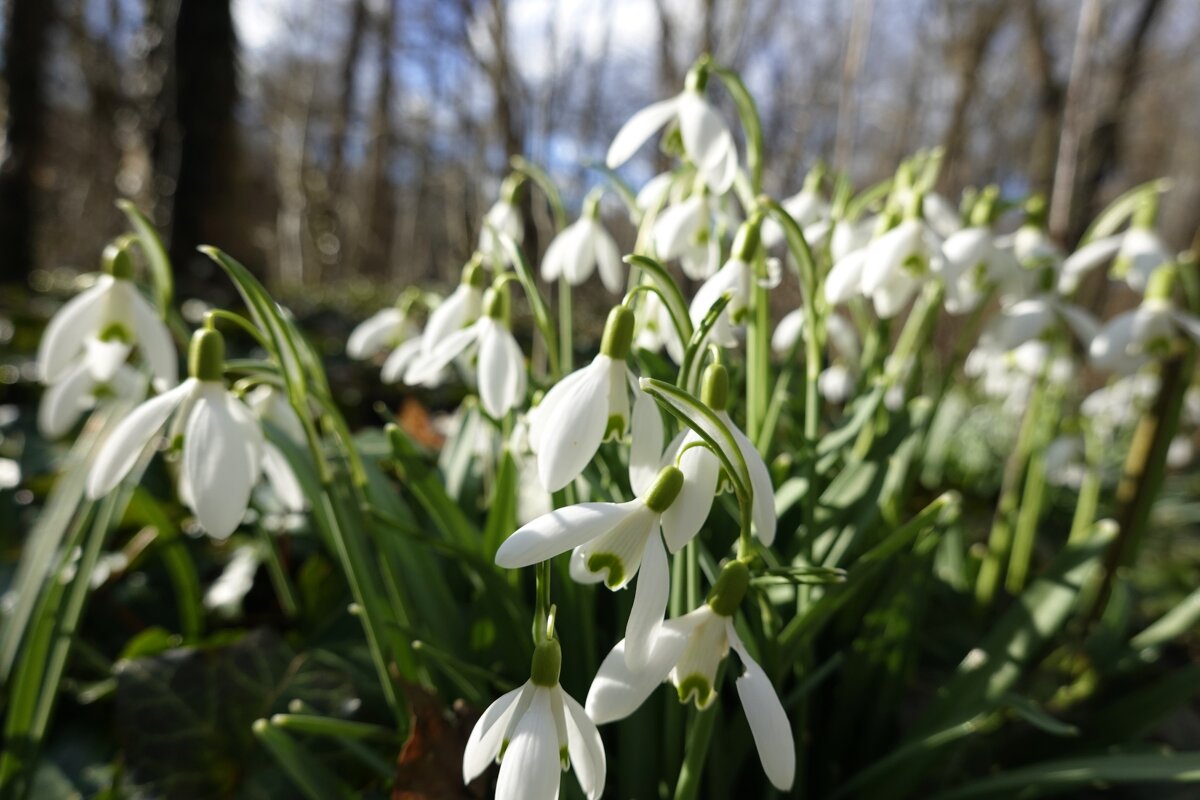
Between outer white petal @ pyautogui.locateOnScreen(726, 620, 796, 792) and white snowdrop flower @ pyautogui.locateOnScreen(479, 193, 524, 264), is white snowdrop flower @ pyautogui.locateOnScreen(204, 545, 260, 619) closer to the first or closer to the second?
white snowdrop flower @ pyautogui.locateOnScreen(479, 193, 524, 264)

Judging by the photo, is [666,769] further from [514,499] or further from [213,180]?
[213,180]

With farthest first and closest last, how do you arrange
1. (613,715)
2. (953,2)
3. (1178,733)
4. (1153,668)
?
(953,2), (1153,668), (1178,733), (613,715)

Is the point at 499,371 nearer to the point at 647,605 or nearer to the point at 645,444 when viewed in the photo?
the point at 645,444

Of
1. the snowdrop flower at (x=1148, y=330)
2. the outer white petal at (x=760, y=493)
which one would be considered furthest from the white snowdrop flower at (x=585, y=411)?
the snowdrop flower at (x=1148, y=330)

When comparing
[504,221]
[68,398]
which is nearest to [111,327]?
[68,398]

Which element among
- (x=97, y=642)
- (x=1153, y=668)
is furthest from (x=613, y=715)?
(x=1153, y=668)

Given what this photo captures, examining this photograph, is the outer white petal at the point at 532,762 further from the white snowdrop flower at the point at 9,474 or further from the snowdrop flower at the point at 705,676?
the white snowdrop flower at the point at 9,474

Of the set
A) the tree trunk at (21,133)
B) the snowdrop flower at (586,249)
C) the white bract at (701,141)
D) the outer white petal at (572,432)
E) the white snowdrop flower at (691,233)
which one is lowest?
the tree trunk at (21,133)
